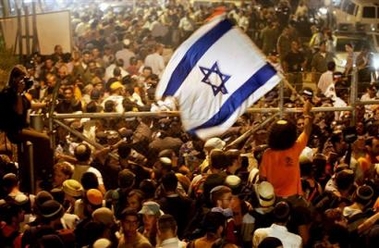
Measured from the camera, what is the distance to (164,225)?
6.52m

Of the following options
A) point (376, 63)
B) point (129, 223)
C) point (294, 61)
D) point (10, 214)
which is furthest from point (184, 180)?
point (376, 63)

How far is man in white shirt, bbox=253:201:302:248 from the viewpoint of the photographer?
6.63 m

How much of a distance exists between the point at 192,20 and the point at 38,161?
724 inches

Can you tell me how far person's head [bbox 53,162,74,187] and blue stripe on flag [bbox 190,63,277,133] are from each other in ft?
5.09

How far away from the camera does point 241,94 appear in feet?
25.8

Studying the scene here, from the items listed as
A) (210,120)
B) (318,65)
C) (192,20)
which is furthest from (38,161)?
(192,20)

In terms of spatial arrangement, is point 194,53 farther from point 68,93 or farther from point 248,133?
point 68,93

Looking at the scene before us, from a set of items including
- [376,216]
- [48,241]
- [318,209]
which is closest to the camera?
[48,241]

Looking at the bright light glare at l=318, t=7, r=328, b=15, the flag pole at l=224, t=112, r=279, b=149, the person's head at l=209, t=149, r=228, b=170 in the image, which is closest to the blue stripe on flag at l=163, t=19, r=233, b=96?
the person's head at l=209, t=149, r=228, b=170

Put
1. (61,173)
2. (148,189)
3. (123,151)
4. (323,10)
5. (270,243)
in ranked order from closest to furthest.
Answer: (270,243) < (148,189) < (61,173) < (123,151) < (323,10)

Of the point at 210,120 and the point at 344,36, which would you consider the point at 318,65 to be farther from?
the point at 210,120

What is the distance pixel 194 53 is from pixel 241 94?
0.60m

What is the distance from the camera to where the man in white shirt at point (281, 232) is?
6.63m

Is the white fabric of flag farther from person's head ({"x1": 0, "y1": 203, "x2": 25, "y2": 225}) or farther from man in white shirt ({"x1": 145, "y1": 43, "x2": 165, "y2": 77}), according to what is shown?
man in white shirt ({"x1": 145, "y1": 43, "x2": 165, "y2": 77})
